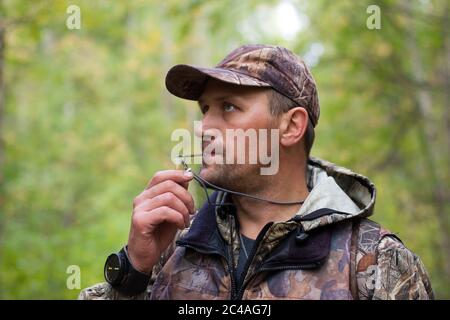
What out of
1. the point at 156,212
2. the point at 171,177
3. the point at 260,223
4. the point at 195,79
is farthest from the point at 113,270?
the point at 195,79

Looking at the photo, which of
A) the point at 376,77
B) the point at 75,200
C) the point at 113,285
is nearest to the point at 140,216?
the point at 113,285

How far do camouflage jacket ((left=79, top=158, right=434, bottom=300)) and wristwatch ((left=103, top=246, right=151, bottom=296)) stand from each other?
51 mm

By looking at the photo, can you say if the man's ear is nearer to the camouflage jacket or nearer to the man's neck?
the man's neck

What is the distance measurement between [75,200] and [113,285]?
15.4m

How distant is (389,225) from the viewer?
13531 mm

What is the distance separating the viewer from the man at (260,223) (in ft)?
8.36

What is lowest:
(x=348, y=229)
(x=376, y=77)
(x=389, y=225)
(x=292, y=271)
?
(x=389, y=225)

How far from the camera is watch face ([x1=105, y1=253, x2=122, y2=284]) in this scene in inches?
109

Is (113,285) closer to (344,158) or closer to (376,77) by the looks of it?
(376,77)

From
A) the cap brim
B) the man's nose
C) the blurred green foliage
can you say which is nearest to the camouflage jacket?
the man's nose

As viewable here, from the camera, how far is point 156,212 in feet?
8.64

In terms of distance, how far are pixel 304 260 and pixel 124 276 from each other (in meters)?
0.86

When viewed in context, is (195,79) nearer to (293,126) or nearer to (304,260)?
(293,126)

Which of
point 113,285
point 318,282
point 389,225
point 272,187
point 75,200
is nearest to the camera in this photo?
point 318,282
